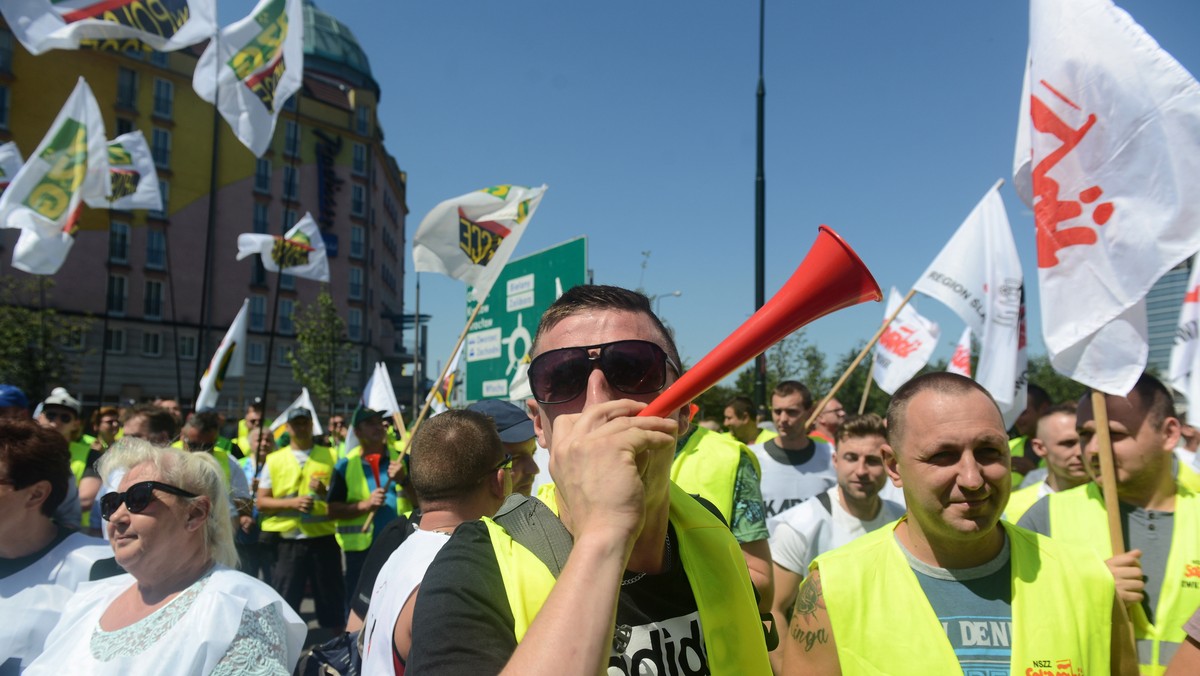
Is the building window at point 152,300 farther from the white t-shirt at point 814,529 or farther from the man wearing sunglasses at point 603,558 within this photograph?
the man wearing sunglasses at point 603,558

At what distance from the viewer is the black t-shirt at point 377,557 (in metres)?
3.53

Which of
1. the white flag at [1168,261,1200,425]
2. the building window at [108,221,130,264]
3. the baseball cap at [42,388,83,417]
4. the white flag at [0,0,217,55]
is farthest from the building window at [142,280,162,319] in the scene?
the white flag at [1168,261,1200,425]

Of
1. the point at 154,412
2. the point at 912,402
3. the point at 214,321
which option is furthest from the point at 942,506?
the point at 214,321

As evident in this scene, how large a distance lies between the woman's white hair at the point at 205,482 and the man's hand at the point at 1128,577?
3.02 metres

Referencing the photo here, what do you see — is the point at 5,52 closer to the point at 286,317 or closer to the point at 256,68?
the point at 286,317

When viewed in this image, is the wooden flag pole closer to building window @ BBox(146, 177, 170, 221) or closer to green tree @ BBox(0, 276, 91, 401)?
green tree @ BBox(0, 276, 91, 401)

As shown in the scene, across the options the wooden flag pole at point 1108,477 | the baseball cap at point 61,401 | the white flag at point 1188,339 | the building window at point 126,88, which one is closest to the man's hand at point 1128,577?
the wooden flag pole at point 1108,477

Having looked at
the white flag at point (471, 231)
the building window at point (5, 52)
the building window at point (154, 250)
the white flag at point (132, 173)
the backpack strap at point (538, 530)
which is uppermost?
the building window at point (5, 52)

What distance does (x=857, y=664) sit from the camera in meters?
2.17

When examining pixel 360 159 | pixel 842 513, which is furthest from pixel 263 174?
pixel 842 513

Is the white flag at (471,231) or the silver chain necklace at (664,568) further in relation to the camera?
the white flag at (471,231)

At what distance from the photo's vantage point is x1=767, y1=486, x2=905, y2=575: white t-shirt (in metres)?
4.18

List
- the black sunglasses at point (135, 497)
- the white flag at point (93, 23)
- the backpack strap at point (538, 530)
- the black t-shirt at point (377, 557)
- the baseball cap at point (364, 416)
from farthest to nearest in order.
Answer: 1. the white flag at point (93, 23)
2. the baseball cap at point (364, 416)
3. the black t-shirt at point (377, 557)
4. the black sunglasses at point (135, 497)
5. the backpack strap at point (538, 530)

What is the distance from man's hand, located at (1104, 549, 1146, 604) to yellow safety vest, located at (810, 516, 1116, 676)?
0.27 meters
